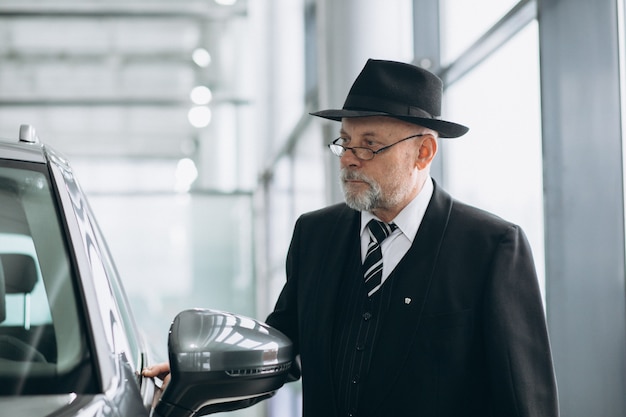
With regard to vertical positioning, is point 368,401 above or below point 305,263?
below

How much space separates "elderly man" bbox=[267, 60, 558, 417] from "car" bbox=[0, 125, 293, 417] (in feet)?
0.93

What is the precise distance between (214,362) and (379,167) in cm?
70

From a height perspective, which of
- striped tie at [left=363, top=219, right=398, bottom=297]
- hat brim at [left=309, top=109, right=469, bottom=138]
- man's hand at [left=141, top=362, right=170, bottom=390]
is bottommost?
man's hand at [left=141, top=362, right=170, bottom=390]

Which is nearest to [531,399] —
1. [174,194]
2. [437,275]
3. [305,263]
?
[437,275]

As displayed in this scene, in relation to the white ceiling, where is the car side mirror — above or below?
below

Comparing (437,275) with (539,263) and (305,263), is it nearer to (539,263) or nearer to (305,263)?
(305,263)

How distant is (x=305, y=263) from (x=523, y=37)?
4.55 feet

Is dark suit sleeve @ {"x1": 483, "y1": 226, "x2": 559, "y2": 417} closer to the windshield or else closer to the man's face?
the man's face

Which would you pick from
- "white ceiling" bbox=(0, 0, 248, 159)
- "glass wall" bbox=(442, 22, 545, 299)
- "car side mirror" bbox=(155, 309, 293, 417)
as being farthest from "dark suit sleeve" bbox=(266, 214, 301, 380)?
"white ceiling" bbox=(0, 0, 248, 159)

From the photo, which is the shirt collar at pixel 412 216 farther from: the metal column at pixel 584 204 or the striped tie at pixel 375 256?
the metal column at pixel 584 204

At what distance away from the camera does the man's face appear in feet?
6.37

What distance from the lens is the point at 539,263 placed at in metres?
2.94

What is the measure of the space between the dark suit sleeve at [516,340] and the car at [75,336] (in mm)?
427

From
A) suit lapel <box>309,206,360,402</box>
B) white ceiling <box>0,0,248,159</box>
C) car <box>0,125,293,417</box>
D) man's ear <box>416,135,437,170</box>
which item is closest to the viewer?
car <box>0,125,293,417</box>
